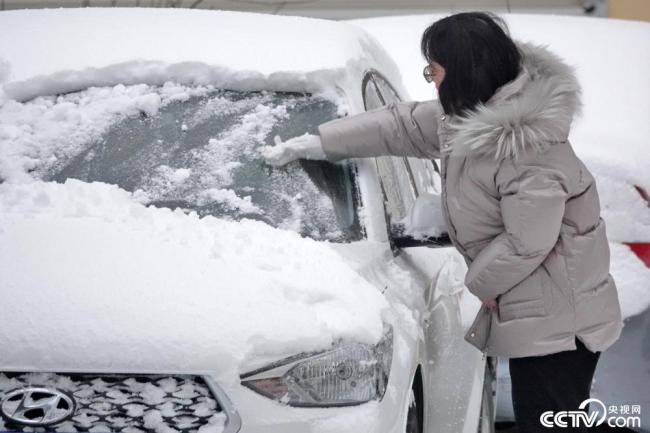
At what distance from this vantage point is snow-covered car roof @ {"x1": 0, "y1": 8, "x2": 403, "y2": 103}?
3.42 meters

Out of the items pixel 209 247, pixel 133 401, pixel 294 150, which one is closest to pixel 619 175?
pixel 294 150

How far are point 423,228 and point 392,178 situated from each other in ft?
1.47

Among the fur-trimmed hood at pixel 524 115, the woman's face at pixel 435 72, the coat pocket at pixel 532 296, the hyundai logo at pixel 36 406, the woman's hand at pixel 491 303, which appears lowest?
the woman's hand at pixel 491 303

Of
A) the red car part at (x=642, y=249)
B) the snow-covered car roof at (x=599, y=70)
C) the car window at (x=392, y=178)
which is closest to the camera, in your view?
the car window at (x=392, y=178)

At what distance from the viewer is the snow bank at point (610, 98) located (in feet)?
13.1

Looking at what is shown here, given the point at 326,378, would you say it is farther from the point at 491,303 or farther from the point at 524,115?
the point at 524,115

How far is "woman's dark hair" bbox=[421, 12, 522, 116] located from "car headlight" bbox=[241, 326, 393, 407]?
0.81 meters

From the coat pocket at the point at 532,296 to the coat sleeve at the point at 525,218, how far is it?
0.16ft

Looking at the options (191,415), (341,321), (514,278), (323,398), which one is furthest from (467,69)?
(191,415)

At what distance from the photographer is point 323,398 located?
253 centimetres

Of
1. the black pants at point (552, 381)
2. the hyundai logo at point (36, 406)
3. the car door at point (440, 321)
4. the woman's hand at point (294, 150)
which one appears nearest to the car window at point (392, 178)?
the car door at point (440, 321)

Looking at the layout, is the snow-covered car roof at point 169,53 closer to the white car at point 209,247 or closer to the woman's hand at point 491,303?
the white car at point 209,247

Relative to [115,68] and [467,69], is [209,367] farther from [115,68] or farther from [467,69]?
[115,68]

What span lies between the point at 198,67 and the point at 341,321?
123cm
